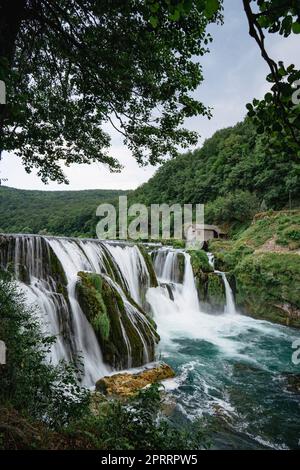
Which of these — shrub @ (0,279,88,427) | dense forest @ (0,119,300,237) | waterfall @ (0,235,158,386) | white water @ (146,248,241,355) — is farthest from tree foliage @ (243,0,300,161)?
dense forest @ (0,119,300,237)

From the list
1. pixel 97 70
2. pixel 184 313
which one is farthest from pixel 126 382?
pixel 184 313

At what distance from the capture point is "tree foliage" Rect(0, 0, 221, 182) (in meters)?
4.55

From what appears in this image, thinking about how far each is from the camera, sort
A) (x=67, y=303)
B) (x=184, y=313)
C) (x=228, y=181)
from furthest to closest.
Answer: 1. (x=228, y=181)
2. (x=184, y=313)
3. (x=67, y=303)

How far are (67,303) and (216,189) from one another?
4477 cm

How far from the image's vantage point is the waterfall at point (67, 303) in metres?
8.62

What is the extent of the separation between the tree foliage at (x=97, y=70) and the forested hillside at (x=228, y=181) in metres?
12.0

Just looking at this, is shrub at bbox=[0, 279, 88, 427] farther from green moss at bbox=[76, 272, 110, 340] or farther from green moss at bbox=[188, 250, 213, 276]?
green moss at bbox=[188, 250, 213, 276]

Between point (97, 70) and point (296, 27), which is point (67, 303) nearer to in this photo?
point (97, 70)

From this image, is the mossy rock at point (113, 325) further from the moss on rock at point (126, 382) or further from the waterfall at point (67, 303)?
the moss on rock at point (126, 382)

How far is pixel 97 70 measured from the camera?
5.00 meters

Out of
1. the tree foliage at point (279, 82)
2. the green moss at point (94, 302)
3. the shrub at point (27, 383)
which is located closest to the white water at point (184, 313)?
the green moss at point (94, 302)

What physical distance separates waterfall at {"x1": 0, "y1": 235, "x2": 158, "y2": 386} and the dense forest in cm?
1422

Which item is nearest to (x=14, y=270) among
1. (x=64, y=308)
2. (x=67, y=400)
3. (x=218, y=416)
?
(x=64, y=308)
